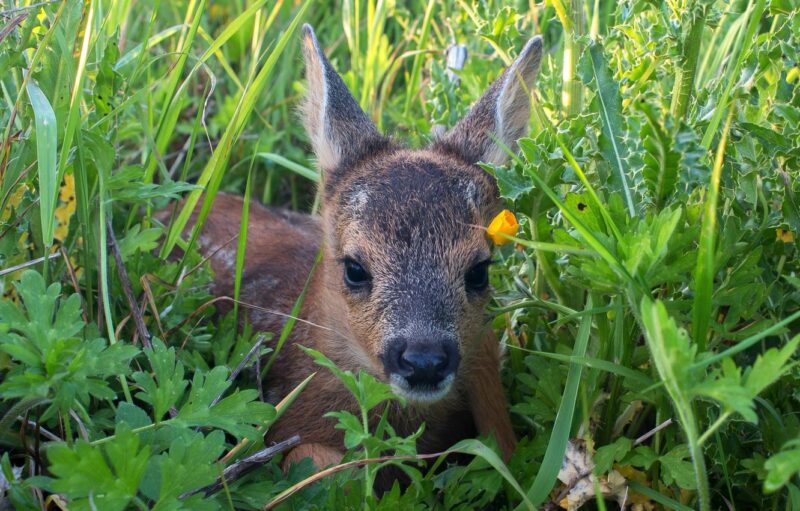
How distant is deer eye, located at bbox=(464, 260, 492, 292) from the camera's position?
3.49 metres

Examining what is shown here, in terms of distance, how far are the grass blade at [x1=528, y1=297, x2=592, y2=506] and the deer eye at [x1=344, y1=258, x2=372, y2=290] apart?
924 mm

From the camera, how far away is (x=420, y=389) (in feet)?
10.3

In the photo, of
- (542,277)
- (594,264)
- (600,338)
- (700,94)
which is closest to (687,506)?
(600,338)

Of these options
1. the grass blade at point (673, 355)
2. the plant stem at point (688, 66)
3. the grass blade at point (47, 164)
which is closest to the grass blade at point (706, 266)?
the grass blade at point (673, 355)

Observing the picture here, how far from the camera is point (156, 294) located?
353 centimetres

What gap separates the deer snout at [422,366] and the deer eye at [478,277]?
34 cm

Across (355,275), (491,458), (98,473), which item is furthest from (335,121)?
(98,473)

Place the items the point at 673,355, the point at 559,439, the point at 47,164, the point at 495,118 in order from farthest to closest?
1. the point at 495,118
2. the point at 47,164
3. the point at 559,439
4. the point at 673,355

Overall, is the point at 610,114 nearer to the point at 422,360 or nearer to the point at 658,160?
the point at 658,160

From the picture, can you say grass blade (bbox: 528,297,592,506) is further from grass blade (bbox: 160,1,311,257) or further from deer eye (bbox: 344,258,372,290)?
grass blade (bbox: 160,1,311,257)

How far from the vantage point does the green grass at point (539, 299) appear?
240 centimetres

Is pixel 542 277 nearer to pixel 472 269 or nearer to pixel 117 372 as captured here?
pixel 472 269

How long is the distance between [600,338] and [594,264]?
0.60 m

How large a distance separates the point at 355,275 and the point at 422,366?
633mm
